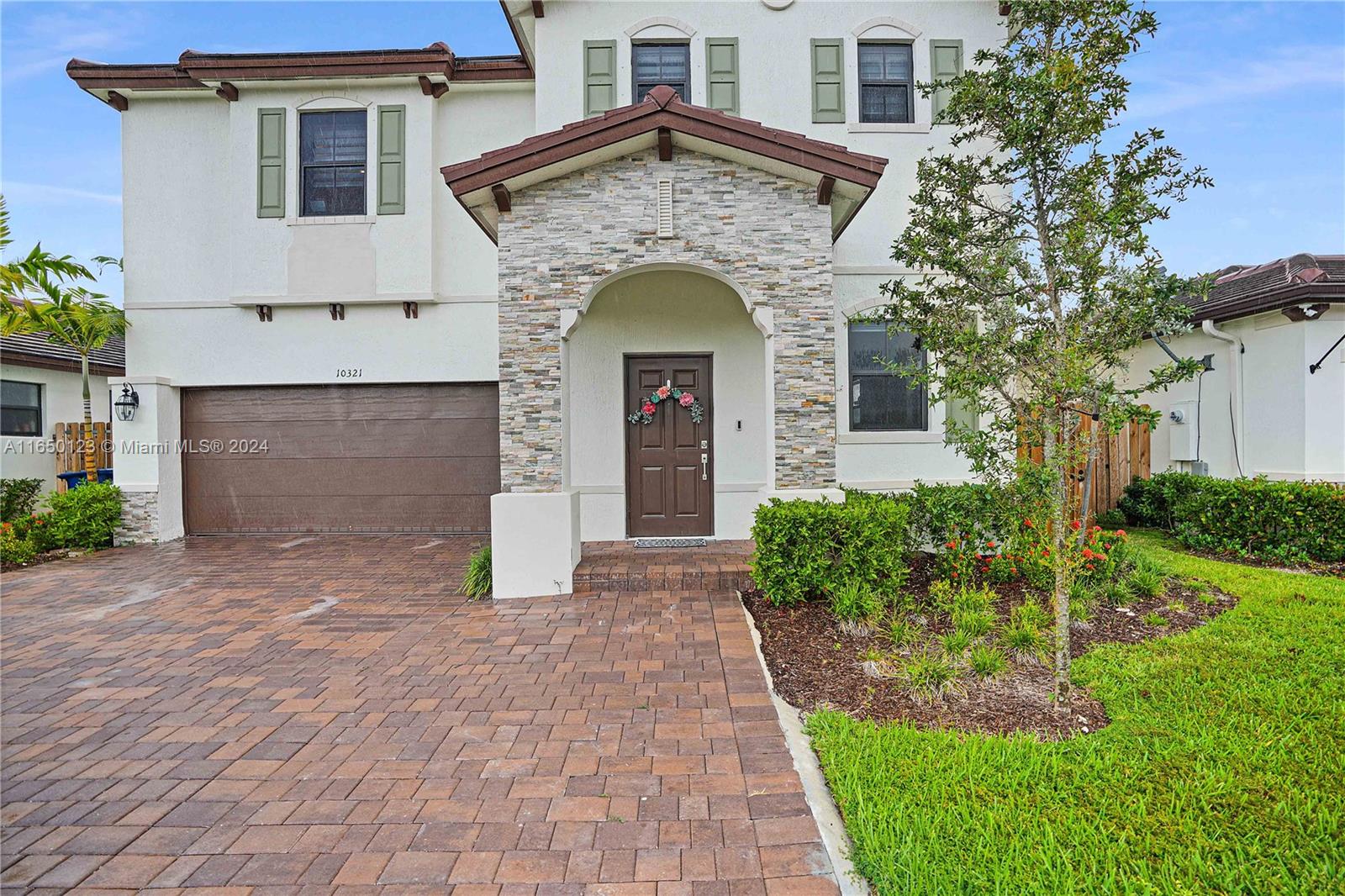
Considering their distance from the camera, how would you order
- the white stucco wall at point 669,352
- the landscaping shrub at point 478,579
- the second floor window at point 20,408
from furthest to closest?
the second floor window at point 20,408 → the white stucco wall at point 669,352 → the landscaping shrub at point 478,579

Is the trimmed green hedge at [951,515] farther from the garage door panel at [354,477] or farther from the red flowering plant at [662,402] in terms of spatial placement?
the garage door panel at [354,477]

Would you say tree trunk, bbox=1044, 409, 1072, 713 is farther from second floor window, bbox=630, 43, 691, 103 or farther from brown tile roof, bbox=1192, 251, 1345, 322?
second floor window, bbox=630, 43, 691, 103

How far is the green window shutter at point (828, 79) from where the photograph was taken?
915cm

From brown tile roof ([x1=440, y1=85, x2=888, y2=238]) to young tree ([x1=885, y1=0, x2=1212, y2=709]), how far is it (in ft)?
5.37

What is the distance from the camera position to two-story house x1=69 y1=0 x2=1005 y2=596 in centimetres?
688

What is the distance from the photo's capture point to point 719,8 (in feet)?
30.3

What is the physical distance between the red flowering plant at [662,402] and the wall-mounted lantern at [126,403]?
7.65 metres

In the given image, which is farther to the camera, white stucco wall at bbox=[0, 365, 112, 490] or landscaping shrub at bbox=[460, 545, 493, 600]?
white stucco wall at bbox=[0, 365, 112, 490]

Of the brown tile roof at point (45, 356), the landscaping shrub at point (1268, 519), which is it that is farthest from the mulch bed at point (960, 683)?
the brown tile roof at point (45, 356)

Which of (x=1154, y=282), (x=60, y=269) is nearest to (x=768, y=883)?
(x=1154, y=282)

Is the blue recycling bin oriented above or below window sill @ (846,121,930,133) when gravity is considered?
below

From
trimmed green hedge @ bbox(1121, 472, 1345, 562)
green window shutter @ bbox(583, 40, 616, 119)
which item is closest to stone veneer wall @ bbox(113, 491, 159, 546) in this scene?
green window shutter @ bbox(583, 40, 616, 119)

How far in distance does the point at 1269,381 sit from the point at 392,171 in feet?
42.6

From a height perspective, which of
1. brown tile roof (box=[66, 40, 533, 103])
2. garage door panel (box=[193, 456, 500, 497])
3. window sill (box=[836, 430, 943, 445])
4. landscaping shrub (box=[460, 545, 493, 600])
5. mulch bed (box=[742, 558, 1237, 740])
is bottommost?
mulch bed (box=[742, 558, 1237, 740])
